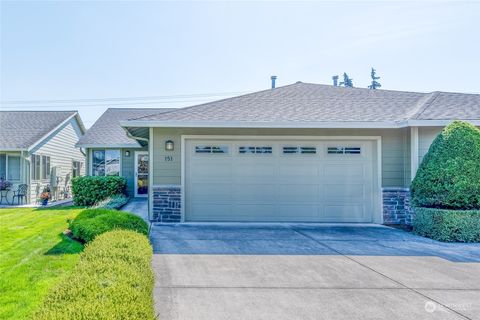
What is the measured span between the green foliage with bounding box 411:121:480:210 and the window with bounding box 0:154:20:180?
51.8ft

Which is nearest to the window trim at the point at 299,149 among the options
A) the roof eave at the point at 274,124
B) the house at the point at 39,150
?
the roof eave at the point at 274,124

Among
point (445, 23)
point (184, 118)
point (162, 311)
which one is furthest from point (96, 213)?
point (445, 23)

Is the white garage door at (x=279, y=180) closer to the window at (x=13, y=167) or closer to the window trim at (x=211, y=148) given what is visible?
the window trim at (x=211, y=148)

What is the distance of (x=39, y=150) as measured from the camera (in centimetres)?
1625

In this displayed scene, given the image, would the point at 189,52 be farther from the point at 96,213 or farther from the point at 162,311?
the point at 162,311

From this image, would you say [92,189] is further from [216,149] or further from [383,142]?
[383,142]

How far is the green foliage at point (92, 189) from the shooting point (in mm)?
14062

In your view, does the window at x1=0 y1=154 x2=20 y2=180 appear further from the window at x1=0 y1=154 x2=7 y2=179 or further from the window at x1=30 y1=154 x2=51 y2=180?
the window at x1=30 y1=154 x2=51 y2=180

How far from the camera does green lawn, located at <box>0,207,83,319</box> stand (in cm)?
A: 398

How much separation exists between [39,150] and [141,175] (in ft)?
15.8

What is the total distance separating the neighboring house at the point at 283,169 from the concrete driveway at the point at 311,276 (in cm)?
150

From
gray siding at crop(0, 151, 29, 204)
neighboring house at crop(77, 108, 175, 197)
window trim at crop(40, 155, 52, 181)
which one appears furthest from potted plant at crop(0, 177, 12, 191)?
neighboring house at crop(77, 108, 175, 197)

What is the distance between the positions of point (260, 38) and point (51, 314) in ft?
37.0

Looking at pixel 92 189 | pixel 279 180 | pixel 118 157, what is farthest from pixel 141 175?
pixel 279 180
